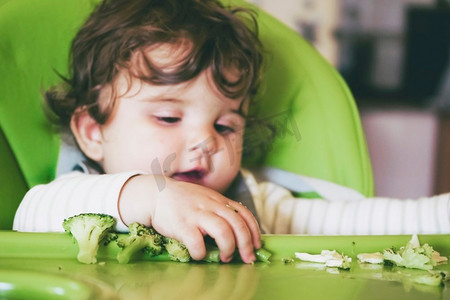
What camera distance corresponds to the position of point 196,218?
2.18 feet

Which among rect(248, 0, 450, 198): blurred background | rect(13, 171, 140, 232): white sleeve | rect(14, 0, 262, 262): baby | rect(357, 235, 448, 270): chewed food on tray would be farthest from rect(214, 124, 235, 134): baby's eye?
rect(248, 0, 450, 198): blurred background

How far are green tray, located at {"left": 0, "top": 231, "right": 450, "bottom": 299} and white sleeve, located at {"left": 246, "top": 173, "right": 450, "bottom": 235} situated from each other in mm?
193

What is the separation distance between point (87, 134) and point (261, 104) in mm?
319

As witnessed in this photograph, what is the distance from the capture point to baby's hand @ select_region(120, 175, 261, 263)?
65 cm

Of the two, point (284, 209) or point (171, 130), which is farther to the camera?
point (284, 209)

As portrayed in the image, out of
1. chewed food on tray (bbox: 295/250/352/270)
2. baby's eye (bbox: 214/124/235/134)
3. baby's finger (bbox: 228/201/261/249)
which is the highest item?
baby's eye (bbox: 214/124/235/134)

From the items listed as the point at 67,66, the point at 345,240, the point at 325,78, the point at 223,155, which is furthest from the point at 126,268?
the point at 325,78

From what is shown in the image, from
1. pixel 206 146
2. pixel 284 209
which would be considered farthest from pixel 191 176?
pixel 284 209

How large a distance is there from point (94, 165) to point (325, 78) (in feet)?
1.51

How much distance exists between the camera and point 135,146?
919 millimetres

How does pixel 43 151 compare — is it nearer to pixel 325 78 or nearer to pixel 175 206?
pixel 175 206

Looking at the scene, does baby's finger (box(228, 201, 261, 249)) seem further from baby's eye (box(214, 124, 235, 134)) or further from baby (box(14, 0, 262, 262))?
baby's eye (box(214, 124, 235, 134))

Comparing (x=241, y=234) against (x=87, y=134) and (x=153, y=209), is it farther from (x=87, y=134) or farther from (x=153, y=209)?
(x=87, y=134)

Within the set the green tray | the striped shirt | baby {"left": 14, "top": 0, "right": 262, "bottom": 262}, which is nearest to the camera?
the green tray
